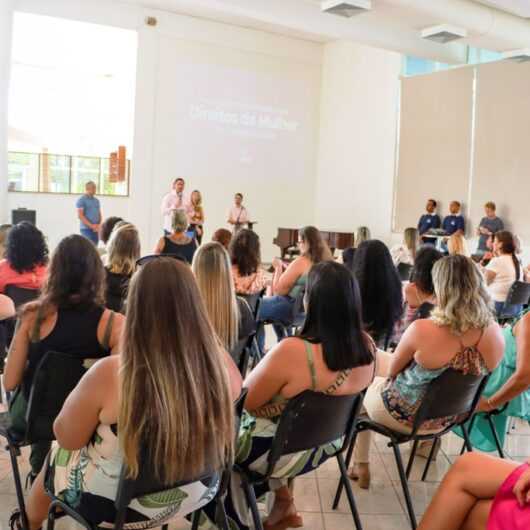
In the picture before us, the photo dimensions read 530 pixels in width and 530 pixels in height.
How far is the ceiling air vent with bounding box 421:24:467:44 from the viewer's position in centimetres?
952

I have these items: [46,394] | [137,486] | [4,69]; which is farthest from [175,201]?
[137,486]

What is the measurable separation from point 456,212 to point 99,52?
8008 mm

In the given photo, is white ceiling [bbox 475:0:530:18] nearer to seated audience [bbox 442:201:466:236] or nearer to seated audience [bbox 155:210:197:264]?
seated audience [bbox 442:201:466:236]

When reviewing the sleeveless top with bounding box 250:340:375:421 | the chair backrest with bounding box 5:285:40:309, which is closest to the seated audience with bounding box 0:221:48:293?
the chair backrest with bounding box 5:285:40:309

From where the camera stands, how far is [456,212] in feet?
39.0

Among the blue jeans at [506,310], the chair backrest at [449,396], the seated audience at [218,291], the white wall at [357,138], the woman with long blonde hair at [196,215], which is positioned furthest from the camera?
the white wall at [357,138]

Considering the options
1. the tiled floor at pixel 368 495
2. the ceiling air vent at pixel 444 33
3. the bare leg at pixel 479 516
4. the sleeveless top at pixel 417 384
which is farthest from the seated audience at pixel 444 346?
the ceiling air vent at pixel 444 33

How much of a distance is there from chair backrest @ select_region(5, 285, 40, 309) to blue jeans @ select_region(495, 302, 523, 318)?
381 cm

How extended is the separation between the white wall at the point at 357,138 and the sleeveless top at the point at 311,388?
451 inches

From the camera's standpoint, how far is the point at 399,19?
9852 mm

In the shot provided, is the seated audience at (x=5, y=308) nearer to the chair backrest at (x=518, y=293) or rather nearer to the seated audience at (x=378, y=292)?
the seated audience at (x=378, y=292)

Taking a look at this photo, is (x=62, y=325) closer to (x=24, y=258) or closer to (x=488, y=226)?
(x=24, y=258)

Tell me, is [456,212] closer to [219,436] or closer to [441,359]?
[441,359]

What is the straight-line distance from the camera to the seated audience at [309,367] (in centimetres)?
219
